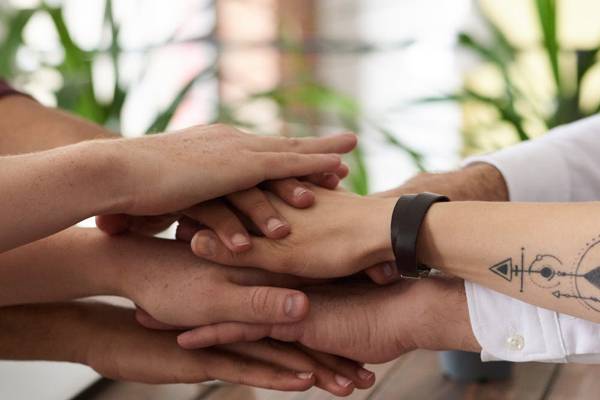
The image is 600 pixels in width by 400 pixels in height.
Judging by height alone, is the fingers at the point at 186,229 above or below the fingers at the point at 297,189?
Answer: below

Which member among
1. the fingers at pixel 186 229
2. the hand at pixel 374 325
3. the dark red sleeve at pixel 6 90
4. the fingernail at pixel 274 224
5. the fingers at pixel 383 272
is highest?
the dark red sleeve at pixel 6 90

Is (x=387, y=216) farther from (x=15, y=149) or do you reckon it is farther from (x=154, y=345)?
(x=15, y=149)

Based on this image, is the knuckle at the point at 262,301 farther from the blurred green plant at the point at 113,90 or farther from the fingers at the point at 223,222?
the blurred green plant at the point at 113,90

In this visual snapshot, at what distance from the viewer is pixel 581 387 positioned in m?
1.51

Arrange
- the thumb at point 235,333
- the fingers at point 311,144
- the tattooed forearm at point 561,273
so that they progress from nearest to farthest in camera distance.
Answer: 1. the tattooed forearm at point 561,273
2. the thumb at point 235,333
3. the fingers at point 311,144

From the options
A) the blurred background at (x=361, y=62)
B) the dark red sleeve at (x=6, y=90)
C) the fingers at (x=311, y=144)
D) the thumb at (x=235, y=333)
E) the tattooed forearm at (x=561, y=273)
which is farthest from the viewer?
the blurred background at (x=361, y=62)

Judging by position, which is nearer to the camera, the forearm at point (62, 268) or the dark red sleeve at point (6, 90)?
the forearm at point (62, 268)

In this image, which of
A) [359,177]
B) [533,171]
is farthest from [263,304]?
[359,177]

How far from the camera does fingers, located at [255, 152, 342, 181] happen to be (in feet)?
4.36

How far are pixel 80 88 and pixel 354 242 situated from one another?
1.47 meters

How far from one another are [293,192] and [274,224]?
71 mm

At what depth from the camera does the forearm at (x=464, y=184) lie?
4.81 feet

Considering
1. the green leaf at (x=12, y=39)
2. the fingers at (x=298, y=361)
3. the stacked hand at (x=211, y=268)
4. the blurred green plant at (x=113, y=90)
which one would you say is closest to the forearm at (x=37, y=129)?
the stacked hand at (x=211, y=268)

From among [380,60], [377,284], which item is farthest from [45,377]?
[380,60]
